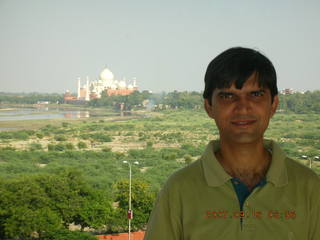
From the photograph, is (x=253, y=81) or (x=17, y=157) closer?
(x=253, y=81)

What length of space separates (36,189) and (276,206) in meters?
7.11

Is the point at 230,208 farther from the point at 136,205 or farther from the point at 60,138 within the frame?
the point at 60,138

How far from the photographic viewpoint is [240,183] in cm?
62

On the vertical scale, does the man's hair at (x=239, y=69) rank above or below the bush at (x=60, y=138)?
above

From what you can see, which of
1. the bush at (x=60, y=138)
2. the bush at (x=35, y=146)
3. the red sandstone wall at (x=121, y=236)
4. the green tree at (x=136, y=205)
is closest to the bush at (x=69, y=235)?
the red sandstone wall at (x=121, y=236)

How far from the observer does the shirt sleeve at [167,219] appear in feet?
1.93

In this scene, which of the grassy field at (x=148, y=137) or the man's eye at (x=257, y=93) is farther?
the grassy field at (x=148, y=137)

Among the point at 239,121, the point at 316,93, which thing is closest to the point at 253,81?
the point at 239,121

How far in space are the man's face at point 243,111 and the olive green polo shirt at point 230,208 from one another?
0.05 meters

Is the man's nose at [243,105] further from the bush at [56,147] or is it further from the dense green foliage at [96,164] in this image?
the bush at [56,147]

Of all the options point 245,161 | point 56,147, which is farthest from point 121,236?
point 56,147

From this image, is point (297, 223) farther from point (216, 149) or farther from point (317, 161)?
point (317, 161)

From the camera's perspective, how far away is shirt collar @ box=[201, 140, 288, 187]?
23.3 inches

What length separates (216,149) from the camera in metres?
0.67
